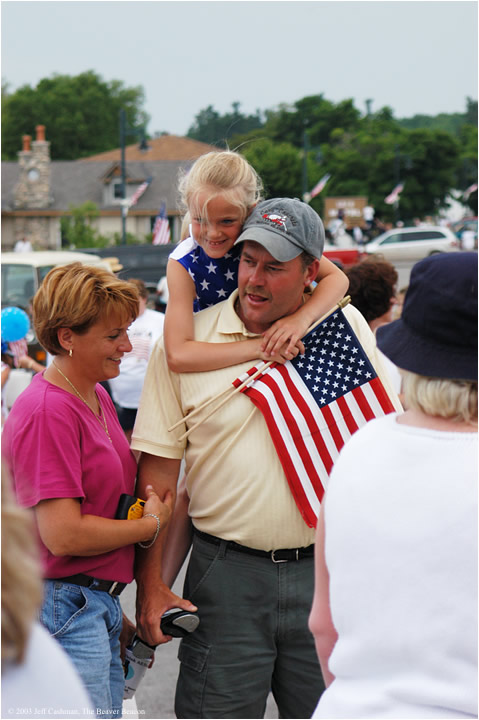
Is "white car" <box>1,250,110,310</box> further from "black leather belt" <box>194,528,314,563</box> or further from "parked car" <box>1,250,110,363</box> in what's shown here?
"black leather belt" <box>194,528,314,563</box>

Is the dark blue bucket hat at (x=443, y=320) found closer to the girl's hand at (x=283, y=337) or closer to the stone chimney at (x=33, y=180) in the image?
the girl's hand at (x=283, y=337)

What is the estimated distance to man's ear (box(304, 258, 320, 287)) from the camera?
3.10 metres

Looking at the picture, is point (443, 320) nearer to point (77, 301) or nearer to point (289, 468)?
point (289, 468)

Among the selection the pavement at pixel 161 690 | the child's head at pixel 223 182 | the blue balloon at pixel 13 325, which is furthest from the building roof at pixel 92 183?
the child's head at pixel 223 182

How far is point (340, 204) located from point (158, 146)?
3231 centimetres

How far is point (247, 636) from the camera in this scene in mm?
2918

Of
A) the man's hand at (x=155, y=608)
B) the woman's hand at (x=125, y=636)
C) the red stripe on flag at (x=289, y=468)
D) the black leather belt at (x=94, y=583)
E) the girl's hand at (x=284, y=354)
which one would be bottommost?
the woman's hand at (x=125, y=636)

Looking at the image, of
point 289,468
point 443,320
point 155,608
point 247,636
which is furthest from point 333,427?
point 443,320

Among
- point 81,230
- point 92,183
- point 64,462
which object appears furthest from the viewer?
point 92,183

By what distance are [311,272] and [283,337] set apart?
323 millimetres

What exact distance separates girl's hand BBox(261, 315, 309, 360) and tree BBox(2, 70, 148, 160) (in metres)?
92.5

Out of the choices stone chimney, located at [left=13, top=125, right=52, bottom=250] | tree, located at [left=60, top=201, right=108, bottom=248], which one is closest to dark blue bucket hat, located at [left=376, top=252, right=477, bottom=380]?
tree, located at [left=60, top=201, right=108, bottom=248]

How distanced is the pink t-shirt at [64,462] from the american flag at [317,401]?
1.68 ft

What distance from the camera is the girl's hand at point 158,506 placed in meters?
2.92
